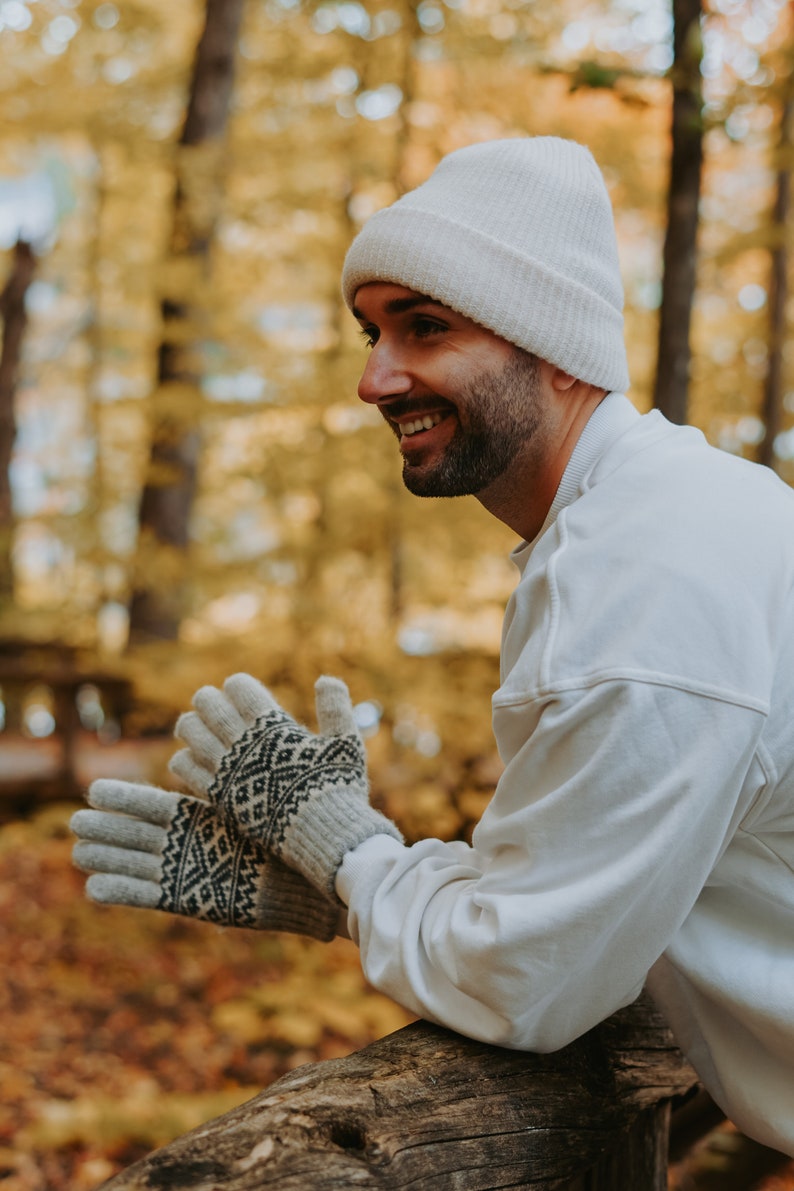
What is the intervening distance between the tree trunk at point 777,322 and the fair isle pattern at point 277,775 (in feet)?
15.9

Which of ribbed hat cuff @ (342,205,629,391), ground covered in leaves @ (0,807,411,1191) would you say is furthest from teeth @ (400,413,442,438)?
ground covered in leaves @ (0,807,411,1191)

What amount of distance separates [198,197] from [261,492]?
194cm

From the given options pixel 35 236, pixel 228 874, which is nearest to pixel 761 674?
pixel 228 874

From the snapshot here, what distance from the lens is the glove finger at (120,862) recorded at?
→ 1689mm

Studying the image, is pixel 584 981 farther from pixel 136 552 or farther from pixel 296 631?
pixel 136 552

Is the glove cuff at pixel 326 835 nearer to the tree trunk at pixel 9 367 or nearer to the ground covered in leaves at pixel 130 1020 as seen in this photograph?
the ground covered in leaves at pixel 130 1020

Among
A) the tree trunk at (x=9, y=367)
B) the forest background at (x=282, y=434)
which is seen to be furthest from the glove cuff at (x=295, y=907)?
the tree trunk at (x=9, y=367)

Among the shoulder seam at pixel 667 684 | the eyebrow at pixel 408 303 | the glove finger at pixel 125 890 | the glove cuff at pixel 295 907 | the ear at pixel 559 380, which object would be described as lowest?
the glove cuff at pixel 295 907

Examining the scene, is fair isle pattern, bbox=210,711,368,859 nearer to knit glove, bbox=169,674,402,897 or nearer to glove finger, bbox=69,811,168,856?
knit glove, bbox=169,674,402,897

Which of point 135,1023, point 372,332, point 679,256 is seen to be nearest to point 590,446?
point 372,332

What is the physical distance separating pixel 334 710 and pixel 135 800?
37cm

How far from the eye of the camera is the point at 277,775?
5.44 ft

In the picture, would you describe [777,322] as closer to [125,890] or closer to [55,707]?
[55,707]

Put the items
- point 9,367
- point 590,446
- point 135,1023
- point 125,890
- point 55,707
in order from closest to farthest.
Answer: point 590,446, point 125,890, point 135,1023, point 55,707, point 9,367
